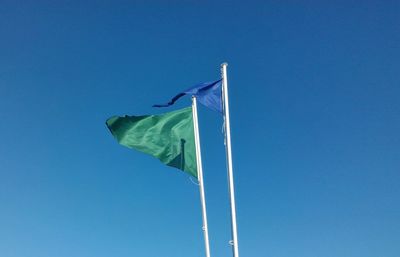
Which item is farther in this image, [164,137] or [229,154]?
[164,137]

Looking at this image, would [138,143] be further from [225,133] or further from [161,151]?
[225,133]

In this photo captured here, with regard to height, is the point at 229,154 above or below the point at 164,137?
below

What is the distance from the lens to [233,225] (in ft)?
39.9

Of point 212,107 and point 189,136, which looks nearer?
point 212,107

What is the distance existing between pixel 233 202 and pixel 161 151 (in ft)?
12.7

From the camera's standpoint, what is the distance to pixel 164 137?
15234 mm

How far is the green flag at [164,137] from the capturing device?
1490cm

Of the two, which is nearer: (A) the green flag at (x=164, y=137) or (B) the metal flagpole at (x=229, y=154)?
(B) the metal flagpole at (x=229, y=154)

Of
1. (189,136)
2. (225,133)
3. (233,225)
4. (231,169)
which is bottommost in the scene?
(233,225)

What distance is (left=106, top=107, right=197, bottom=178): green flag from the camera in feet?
48.9

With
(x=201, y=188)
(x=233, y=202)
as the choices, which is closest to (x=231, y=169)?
(x=233, y=202)

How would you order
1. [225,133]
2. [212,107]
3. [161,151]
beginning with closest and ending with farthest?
[225,133], [212,107], [161,151]

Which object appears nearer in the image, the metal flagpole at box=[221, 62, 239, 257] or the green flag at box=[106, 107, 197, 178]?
the metal flagpole at box=[221, 62, 239, 257]

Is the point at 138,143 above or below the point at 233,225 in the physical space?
above
